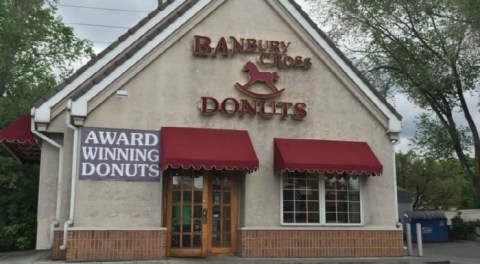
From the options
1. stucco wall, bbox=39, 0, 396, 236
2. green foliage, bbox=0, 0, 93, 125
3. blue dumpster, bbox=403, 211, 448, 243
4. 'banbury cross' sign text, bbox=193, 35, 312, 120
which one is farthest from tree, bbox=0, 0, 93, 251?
blue dumpster, bbox=403, 211, 448, 243

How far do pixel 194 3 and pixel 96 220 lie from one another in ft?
20.3

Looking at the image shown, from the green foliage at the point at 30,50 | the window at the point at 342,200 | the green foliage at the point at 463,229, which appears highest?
the green foliage at the point at 30,50

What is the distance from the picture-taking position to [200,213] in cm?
1331

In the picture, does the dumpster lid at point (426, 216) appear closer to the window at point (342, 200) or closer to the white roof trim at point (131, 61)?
the window at point (342, 200)

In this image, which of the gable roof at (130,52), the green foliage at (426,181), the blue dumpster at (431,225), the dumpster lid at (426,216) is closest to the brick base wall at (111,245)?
the gable roof at (130,52)

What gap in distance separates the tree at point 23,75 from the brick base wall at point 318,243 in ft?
Answer: 28.2

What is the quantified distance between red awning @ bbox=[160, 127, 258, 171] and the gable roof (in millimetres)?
2026

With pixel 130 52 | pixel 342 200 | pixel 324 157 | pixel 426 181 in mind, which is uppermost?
pixel 130 52

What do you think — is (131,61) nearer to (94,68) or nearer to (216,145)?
(94,68)

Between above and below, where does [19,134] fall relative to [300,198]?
above

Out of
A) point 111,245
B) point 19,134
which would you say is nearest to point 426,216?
point 111,245

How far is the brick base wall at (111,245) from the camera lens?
11953mm

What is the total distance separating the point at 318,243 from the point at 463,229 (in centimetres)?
1577

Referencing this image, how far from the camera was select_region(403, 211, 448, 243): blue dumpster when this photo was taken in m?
25.1
